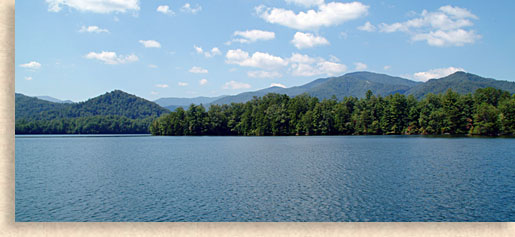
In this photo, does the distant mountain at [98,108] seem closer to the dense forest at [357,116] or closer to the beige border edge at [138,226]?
the dense forest at [357,116]

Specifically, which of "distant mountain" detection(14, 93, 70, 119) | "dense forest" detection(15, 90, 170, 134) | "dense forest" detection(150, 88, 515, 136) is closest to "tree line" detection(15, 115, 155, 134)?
"dense forest" detection(15, 90, 170, 134)

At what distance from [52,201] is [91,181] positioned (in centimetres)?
618

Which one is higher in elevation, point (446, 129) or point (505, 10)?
point (505, 10)

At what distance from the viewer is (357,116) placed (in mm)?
111562

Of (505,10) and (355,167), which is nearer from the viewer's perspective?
(505,10)

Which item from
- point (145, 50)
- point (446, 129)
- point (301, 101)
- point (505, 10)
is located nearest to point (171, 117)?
point (301, 101)

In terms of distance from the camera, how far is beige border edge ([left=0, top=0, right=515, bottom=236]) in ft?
43.2

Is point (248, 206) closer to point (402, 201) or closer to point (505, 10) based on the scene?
point (402, 201)

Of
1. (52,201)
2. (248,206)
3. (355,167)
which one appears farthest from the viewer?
(355,167)

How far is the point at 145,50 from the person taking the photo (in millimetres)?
35062

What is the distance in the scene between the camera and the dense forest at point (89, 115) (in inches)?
5212

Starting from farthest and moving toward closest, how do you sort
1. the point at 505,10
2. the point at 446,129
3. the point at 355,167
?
the point at 446,129 → the point at 355,167 → the point at 505,10

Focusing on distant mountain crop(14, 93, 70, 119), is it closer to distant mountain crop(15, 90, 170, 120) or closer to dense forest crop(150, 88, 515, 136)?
distant mountain crop(15, 90, 170, 120)

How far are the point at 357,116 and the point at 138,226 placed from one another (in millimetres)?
103738
